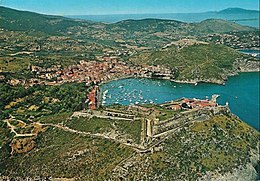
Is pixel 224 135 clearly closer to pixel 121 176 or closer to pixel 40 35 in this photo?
pixel 121 176

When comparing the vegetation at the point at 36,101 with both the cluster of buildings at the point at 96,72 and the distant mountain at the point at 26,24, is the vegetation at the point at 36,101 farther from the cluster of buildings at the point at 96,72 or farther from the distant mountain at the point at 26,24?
the distant mountain at the point at 26,24

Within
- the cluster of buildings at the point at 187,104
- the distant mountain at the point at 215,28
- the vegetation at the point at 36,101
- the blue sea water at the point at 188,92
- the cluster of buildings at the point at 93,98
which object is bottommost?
the distant mountain at the point at 215,28

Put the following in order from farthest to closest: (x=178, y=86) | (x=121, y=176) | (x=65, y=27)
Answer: (x=65, y=27), (x=178, y=86), (x=121, y=176)

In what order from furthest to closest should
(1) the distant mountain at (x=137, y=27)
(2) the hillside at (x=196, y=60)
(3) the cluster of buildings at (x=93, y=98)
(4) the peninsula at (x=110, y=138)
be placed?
(1) the distant mountain at (x=137, y=27)
(2) the hillside at (x=196, y=60)
(3) the cluster of buildings at (x=93, y=98)
(4) the peninsula at (x=110, y=138)

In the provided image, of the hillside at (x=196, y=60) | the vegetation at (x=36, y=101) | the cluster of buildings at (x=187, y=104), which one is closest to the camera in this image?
the vegetation at (x=36, y=101)

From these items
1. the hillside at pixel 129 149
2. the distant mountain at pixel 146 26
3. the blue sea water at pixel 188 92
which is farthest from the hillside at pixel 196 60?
the distant mountain at pixel 146 26

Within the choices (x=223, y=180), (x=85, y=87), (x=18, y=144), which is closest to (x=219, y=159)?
(x=223, y=180)

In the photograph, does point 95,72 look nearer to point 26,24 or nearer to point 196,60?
point 196,60
